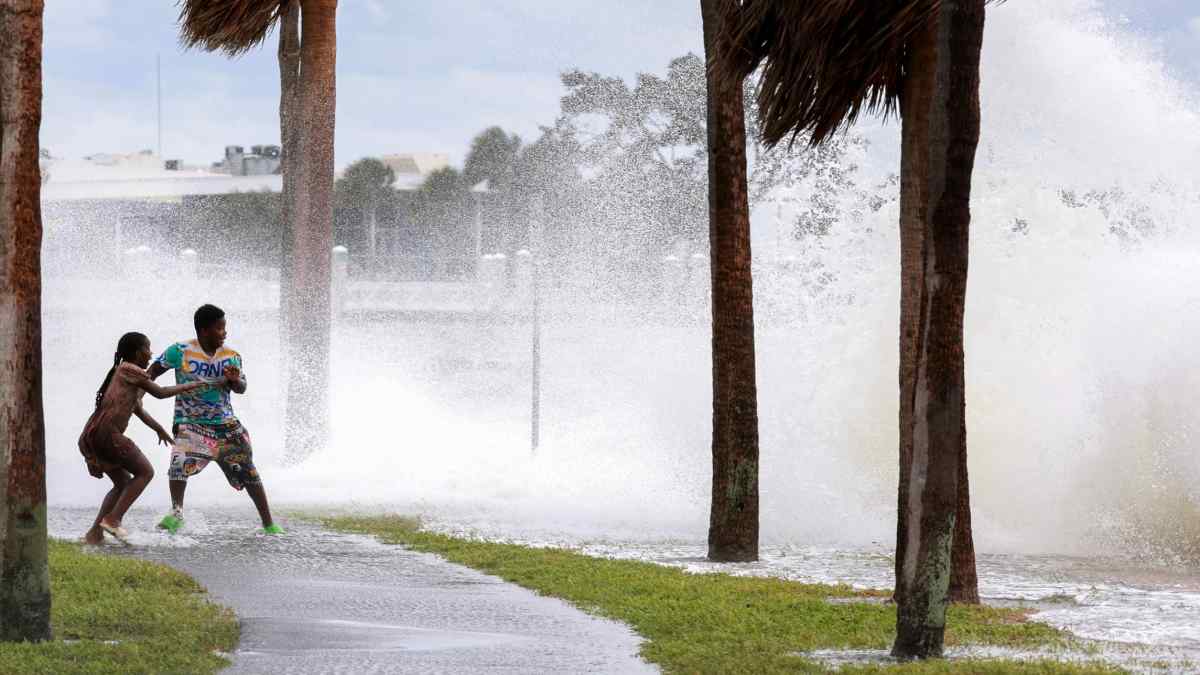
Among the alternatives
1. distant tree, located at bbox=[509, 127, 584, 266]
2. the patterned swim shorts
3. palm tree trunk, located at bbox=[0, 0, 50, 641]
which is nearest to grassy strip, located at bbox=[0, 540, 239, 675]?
palm tree trunk, located at bbox=[0, 0, 50, 641]

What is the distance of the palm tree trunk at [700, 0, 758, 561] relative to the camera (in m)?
14.0

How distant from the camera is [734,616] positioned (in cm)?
1068

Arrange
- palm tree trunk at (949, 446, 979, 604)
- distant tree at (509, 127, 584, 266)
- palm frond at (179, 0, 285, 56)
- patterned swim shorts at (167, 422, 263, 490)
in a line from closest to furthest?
palm tree trunk at (949, 446, 979, 604) < patterned swim shorts at (167, 422, 263, 490) < palm frond at (179, 0, 285, 56) < distant tree at (509, 127, 584, 266)

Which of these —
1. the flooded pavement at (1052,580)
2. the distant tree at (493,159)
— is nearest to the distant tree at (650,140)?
the distant tree at (493,159)

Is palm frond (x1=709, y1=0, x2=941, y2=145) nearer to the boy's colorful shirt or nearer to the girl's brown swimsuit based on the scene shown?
the boy's colorful shirt

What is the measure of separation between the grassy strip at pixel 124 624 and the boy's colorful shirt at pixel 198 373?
1.50 metres

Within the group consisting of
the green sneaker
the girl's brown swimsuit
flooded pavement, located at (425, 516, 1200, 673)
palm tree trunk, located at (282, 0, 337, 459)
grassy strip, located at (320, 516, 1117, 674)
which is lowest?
flooded pavement, located at (425, 516, 1200, 673)

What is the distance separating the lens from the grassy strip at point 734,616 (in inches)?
350

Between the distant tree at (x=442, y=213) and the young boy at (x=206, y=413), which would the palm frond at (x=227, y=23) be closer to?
the young boy at (x=206, y=413)

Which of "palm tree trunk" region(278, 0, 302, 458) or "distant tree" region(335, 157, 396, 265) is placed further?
"distant tree" region(335, 157, 396, 265)

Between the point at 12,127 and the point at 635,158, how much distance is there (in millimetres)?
46286

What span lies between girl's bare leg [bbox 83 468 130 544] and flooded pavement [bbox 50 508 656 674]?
13 cm

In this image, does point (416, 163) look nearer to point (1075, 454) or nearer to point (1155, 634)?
point (1075, 454)

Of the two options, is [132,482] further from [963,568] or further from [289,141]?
[289,141]
